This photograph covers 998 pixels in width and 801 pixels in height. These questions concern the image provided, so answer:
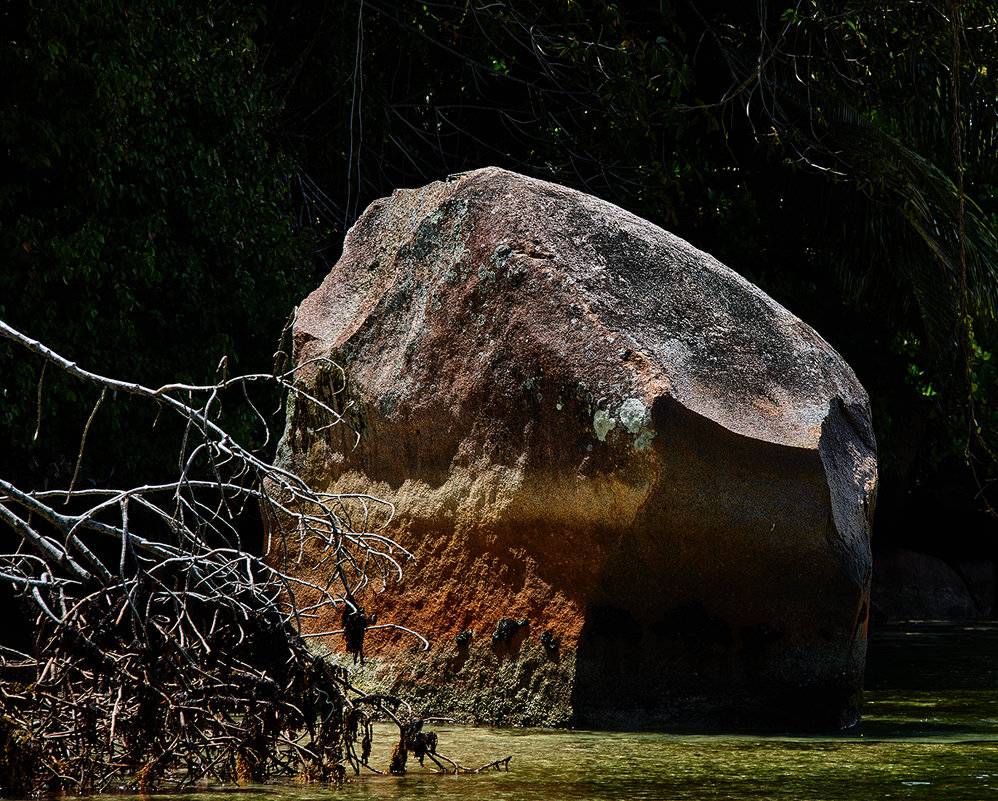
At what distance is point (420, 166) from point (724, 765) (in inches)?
282

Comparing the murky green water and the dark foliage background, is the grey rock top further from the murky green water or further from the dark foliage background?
the murky green water

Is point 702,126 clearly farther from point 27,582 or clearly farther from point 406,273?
point 27,582

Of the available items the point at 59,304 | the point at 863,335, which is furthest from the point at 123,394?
the point at 863,335

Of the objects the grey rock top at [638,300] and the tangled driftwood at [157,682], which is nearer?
the tangled driftwood at [157,682]

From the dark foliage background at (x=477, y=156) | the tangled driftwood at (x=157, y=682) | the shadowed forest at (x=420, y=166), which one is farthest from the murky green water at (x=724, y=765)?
the dark foliage background at (x=477, y=156)

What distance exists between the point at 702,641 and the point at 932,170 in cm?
594

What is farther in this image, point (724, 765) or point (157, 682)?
point (724, 765)

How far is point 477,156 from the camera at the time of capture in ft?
33.2

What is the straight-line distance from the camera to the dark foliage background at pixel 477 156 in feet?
23.0

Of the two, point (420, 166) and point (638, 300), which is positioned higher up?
point (420, 166)

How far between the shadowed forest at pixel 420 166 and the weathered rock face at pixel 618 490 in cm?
81

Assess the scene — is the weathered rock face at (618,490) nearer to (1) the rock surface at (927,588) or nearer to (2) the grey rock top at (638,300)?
(2) the grey rock top at (638,300)

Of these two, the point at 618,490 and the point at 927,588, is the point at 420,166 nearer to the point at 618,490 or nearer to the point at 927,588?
the point at 618,490

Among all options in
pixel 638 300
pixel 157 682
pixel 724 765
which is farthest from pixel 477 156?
pixel 157 682
